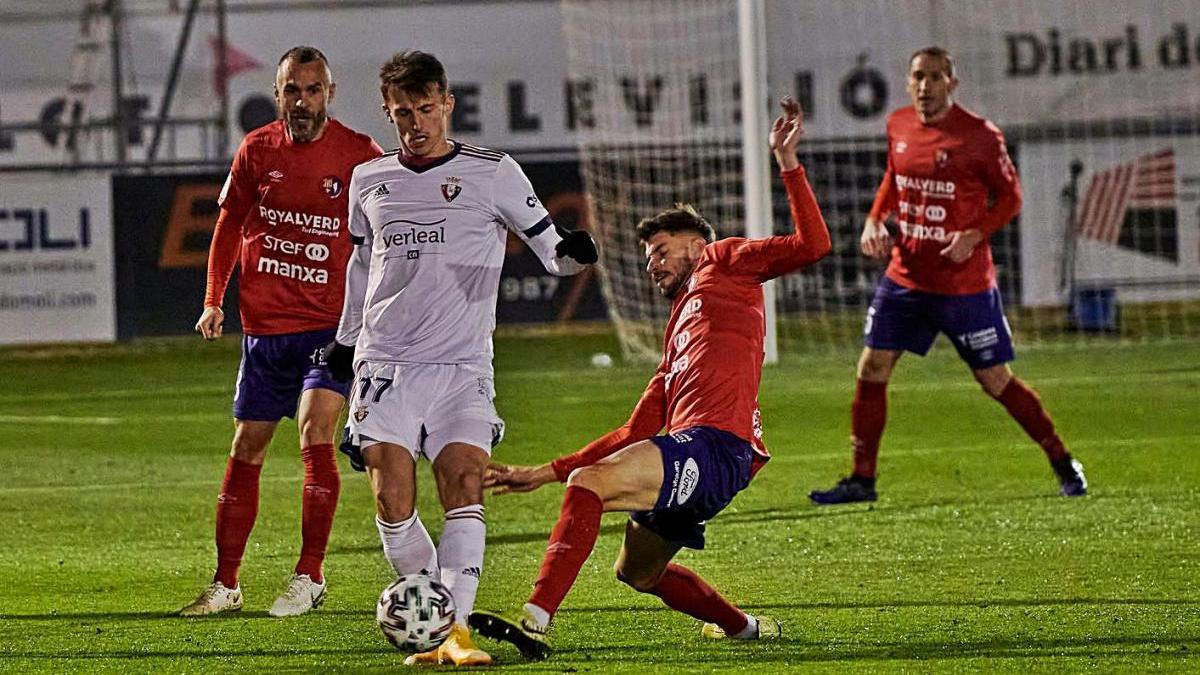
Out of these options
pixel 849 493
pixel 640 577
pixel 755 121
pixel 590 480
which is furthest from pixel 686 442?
pixel 755 121

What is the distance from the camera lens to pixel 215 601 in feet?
22.4

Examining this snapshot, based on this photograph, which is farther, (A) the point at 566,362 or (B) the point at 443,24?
(B) the point at 443,24

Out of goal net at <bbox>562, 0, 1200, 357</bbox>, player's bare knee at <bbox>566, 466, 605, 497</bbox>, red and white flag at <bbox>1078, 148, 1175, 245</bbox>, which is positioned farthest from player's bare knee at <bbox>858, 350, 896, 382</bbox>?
red and white flag at <bbox>1078, 148, 1175, 245</bbox>

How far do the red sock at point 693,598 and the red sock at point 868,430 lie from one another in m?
3.43

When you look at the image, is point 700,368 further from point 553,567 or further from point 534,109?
point 534,109

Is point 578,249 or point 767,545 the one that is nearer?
point 578,249

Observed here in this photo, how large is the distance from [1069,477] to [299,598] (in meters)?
4.09

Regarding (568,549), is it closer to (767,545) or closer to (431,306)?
(431,306)

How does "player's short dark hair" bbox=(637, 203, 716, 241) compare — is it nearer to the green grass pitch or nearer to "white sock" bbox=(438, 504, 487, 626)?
"white sock" bbox=(438, 504, 487, 626)

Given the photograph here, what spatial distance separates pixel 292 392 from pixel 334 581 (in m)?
0.77

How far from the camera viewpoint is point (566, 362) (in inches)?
679

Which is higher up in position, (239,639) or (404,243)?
(404,243)

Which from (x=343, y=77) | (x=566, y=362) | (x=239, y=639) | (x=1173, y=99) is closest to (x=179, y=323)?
(x=566, y=362)

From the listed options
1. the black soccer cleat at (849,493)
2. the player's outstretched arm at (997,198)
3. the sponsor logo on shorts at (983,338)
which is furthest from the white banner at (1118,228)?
the black soccer cleat at (849,493)
